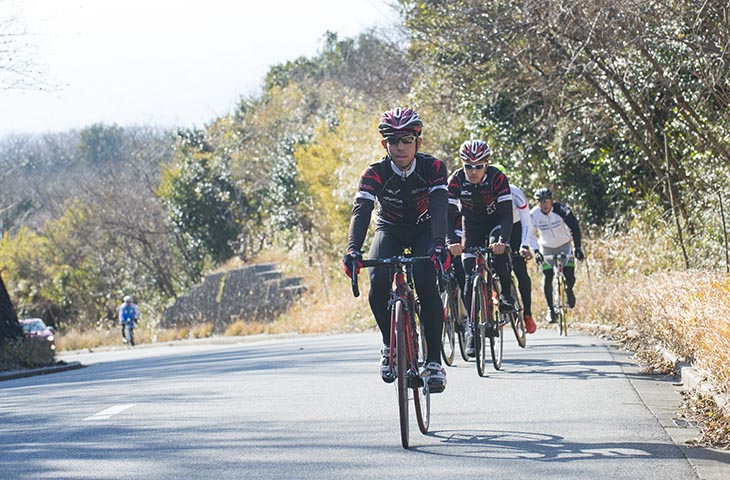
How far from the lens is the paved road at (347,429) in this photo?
21.6 ft

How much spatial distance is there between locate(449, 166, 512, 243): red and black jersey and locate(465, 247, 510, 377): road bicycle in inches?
14.6

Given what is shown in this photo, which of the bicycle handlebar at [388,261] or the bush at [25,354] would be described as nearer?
the bicycle handlebar at [388,261]

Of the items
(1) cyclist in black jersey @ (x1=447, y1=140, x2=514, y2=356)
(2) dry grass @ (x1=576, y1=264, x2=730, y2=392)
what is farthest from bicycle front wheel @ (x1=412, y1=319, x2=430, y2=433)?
(1) cyclist in black jersey @ (x1=447, y1=140, x2=514, y2=356)

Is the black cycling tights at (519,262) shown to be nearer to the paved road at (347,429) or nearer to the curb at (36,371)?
the paved road at (347,429)

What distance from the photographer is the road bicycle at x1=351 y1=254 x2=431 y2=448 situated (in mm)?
7105

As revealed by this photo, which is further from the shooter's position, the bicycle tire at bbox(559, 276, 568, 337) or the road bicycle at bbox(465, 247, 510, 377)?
the bicycle tire at bbox(559, 276, 568, 337)

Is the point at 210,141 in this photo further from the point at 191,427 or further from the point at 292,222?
the point at 191,427

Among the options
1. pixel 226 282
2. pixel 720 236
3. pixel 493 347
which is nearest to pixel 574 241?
pixel 720 236

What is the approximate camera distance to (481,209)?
12.1 metres

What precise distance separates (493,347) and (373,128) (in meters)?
25.0

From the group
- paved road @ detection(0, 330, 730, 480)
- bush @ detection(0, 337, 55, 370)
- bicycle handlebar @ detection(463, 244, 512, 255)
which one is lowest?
paved road @ detection(0, 330, 730, 480)

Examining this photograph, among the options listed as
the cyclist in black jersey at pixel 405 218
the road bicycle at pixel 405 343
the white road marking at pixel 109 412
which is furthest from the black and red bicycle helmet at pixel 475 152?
the white road marking at pixel 109 412

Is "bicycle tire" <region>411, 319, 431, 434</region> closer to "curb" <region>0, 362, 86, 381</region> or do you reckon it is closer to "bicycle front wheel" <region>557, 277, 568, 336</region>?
"bicycle front wheel" <region>557, 277, 568, 336</region>

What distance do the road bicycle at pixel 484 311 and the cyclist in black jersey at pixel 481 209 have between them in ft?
0.29
